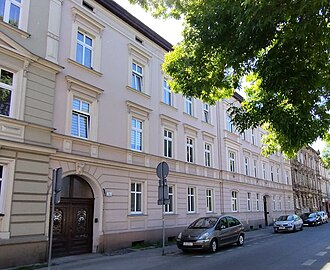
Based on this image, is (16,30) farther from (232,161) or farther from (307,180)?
(307,180)

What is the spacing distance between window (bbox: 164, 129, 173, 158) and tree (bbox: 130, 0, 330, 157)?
30.5 feet

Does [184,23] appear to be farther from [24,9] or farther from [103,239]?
[103,239]

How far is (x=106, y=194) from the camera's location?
14930 mm

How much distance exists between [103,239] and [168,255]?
2891mm

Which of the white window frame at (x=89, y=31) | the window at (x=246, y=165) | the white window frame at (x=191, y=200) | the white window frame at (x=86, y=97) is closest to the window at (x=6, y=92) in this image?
the white window frame at (x=86, y=97)

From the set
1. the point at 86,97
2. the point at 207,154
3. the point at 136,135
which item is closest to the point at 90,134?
the point at 86,97

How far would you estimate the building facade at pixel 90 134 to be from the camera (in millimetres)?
11562

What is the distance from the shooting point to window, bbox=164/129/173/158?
65.1ft

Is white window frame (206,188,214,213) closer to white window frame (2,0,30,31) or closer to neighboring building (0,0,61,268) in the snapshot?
neighboring building (0,0,61,268)

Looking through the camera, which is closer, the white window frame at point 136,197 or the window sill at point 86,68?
the window sill at point 86,68

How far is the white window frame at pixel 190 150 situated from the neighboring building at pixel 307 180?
25.9 metres

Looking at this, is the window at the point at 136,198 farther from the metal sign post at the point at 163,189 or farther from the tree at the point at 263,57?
the tree at the point at 263,57

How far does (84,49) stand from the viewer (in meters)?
15.4

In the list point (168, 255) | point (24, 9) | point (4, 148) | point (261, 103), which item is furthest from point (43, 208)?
point (261, 103)
